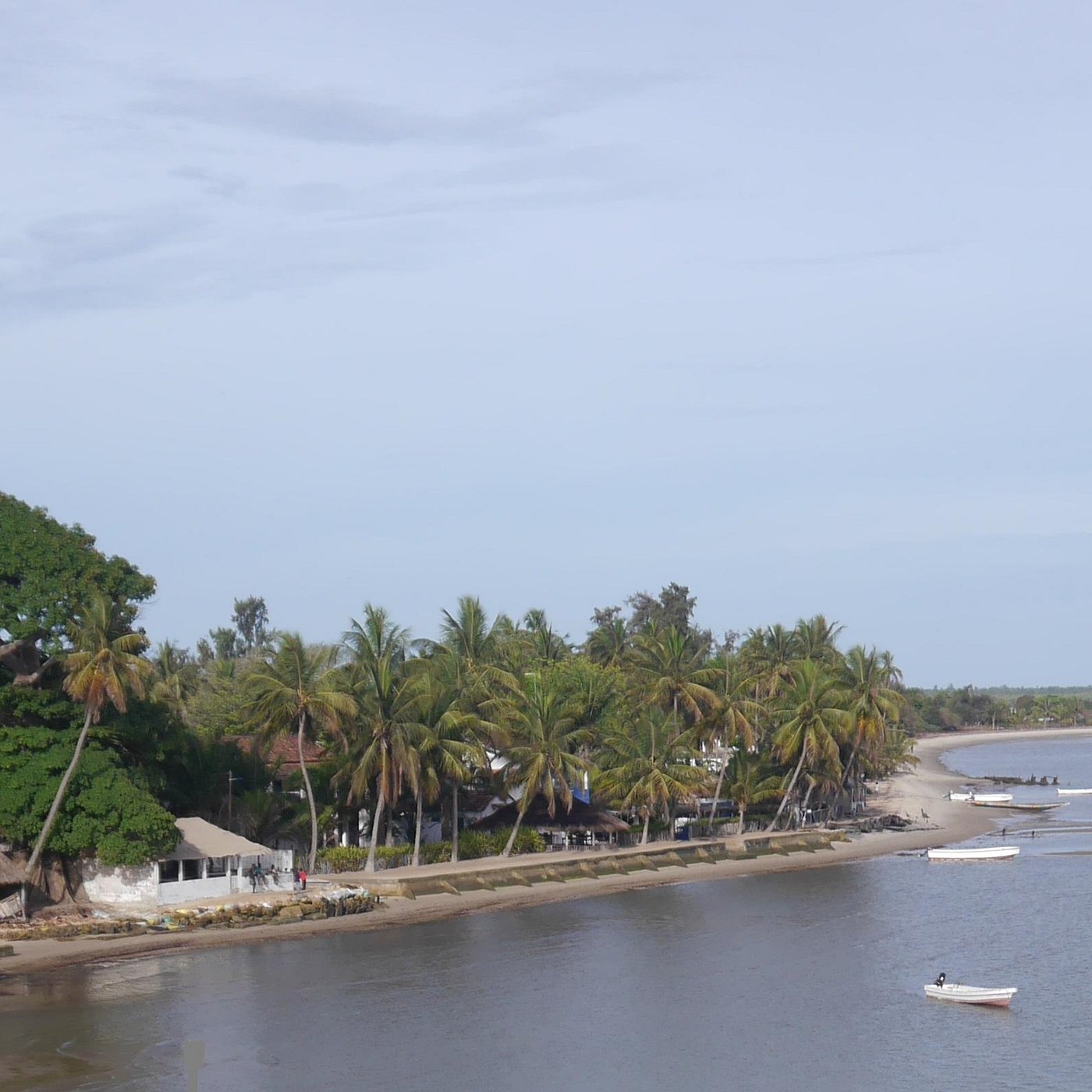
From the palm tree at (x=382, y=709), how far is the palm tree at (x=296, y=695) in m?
1.10

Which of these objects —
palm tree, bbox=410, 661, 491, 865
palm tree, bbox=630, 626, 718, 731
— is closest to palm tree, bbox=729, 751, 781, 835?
palm tree, bbox=630, 626, 718, 731

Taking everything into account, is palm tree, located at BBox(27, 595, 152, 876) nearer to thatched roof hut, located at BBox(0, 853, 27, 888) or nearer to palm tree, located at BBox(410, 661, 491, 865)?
thatched roof hut, located at BBox(0, 853, 27, 888)

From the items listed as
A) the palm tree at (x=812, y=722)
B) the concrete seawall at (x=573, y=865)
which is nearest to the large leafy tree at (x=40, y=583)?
the concrete seawall at (x=573, y=865)

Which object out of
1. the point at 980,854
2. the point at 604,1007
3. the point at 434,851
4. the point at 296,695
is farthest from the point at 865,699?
the point at 604,1007

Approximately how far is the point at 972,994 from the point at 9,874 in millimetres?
28165

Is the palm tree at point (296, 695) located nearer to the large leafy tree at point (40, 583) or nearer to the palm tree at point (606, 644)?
the large leafy tree at point (40, 583)

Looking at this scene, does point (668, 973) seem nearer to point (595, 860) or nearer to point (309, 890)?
point (309, 890)

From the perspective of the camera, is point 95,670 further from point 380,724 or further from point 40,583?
point 380,724

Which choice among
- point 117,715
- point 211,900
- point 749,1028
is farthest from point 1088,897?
point 117,715

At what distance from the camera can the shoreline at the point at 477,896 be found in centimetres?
4125

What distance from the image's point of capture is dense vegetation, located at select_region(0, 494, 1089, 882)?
4409 centimetres

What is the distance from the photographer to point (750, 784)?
76.8 meters

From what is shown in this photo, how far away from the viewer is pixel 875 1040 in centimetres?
3412

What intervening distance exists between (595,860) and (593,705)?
1112cm
